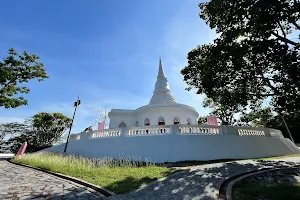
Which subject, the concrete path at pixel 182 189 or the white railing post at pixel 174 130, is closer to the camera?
the concrete path at pixel 182 189

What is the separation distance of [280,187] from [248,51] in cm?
749

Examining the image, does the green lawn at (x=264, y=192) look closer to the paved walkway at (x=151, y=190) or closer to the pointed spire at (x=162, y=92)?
the paved walkway at (x=151, y=190)

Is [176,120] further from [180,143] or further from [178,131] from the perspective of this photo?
[180,143]

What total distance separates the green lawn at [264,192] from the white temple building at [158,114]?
14.9 meters

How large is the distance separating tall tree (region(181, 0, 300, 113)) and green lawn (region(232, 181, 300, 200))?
5220 millimetres

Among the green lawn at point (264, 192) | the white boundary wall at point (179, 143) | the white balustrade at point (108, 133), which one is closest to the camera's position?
the green lawn at point (264, 192)

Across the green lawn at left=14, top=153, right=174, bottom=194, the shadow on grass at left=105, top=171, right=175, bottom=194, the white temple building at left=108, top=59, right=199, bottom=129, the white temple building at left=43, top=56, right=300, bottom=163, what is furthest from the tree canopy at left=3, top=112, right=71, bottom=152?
the shadow on grass at left=105, top=171, right=175, bottom=194

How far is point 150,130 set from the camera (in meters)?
12.0

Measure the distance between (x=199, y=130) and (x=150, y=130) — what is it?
3.40m

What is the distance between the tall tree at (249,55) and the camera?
7715 millimetres

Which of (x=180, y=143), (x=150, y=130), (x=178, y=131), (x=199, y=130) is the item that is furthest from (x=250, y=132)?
(x=150, y=130)

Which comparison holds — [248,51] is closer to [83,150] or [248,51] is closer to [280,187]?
[280,187]

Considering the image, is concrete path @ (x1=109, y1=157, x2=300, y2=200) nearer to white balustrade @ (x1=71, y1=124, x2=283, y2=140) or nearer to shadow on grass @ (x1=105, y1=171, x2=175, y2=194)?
shadow on grass @ (x1=105, y1=171, x2=175, y2=194)

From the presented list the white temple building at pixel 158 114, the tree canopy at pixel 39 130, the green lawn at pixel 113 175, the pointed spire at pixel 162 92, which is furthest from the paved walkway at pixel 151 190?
the tree canopy at pixel 39 130
